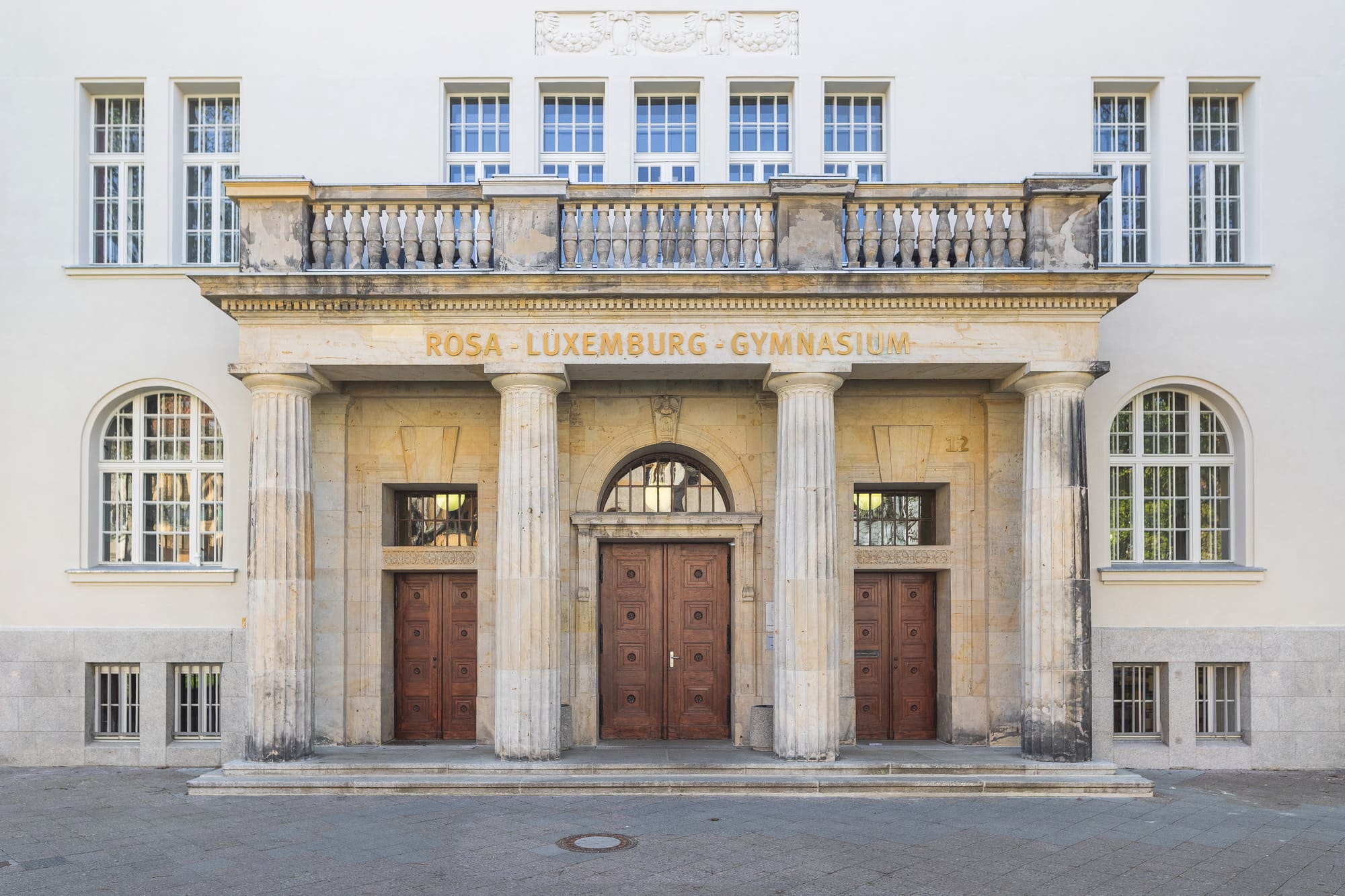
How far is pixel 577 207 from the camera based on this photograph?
40.6 ft

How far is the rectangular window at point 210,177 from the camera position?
14.3 metres

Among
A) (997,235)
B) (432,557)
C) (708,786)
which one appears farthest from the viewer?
(432,557)

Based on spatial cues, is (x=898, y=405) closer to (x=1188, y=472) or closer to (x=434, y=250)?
(x=1188, y=472)

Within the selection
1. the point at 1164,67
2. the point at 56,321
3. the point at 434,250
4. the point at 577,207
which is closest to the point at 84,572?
the point at 56,321

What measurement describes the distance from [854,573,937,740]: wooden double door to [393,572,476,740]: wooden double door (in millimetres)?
5384

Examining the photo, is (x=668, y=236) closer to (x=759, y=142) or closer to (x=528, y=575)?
(x=759, y=142)

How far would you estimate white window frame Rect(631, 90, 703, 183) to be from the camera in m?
14.3

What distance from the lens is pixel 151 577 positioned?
13570 mm

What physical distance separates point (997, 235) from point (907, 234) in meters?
1.09

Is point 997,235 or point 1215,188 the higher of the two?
point 1215,188

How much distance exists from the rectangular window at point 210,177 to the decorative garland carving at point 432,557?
4.71 m

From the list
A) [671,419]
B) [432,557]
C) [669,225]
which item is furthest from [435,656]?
[669,225]

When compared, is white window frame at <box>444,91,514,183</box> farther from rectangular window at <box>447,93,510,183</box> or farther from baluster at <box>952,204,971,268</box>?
baluster at <box>952,204,971,268</box>

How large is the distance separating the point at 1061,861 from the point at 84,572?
1224cm
